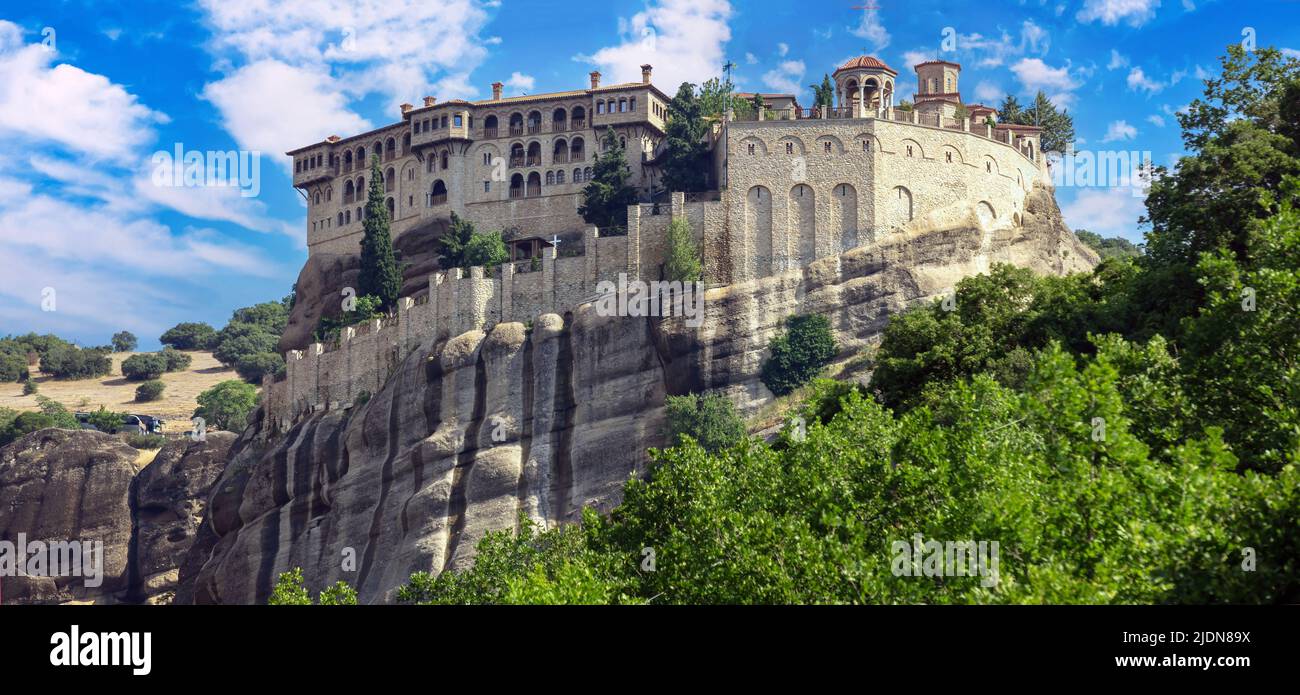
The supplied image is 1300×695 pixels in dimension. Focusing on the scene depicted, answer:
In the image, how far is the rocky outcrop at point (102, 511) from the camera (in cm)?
9794

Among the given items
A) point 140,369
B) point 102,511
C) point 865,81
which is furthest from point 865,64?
point 140,369

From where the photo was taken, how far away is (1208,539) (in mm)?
24719

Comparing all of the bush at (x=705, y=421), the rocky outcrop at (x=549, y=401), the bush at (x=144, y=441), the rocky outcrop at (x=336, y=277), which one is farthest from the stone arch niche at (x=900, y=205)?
the bush at (x=144, y=441)

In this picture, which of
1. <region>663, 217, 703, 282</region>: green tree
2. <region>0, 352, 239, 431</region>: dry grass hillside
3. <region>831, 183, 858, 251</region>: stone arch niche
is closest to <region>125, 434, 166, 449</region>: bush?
<region>0, 352, 239, 431</region>: dry grass hillside

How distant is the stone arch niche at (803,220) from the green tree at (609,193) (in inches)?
424

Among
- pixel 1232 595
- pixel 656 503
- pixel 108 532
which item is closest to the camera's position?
pixel 1232 595

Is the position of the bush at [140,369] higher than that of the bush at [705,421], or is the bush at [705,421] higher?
the bush at [140,369]

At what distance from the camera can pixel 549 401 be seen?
72.1 metres

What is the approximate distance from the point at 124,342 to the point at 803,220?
11332 cm

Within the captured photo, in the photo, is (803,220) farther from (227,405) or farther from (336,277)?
(227,405)

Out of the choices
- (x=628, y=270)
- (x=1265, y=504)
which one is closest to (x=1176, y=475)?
(x=1265, y=504)

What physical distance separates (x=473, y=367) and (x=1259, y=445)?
4737 cm

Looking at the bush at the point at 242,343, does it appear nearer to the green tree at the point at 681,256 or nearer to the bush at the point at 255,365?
the bush at the point at 255,365
